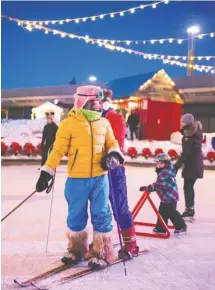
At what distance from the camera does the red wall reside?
2061cm

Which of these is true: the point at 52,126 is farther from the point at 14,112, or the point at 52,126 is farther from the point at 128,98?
the point at 14,112

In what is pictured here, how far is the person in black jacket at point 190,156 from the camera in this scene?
591 cm

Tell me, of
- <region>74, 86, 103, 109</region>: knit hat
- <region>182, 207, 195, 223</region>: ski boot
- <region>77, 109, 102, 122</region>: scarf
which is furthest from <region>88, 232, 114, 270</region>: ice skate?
<region>182, 207, 195, 223</region>: ski boot

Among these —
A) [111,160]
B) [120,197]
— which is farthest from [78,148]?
[120,197]

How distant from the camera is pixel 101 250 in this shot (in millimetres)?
3783

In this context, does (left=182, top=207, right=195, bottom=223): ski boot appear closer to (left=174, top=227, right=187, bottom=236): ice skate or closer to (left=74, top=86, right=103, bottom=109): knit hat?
(left=174, top=227, right=187, bottom=236): ice skate

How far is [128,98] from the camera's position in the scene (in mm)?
20172

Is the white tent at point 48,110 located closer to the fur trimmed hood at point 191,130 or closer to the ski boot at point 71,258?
the fur trimmed hood at point 191,130

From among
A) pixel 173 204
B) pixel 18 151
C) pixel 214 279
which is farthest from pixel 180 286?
pixel 18 151

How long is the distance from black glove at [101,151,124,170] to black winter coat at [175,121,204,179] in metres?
2.29

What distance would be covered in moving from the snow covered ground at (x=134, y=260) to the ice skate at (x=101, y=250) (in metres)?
0.08

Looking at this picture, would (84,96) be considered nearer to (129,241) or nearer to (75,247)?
(75,247)

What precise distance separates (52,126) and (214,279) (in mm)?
7930

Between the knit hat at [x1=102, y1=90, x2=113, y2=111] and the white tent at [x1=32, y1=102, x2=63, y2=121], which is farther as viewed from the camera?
the white tent at [x1=32, y1=102, x2=63, y2=121]
